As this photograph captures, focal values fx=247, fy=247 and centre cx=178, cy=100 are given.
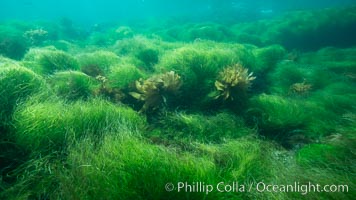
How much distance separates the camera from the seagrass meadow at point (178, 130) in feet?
7.88

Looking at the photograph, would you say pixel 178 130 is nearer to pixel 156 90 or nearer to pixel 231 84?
pixel 156 90

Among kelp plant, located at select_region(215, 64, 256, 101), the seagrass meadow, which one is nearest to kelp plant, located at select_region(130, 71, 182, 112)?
the seagrass meadow

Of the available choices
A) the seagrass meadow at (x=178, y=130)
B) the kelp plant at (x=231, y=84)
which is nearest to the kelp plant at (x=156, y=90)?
the seagrass meadow at (x=178, y=130)

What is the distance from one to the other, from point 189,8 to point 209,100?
54.3 metres

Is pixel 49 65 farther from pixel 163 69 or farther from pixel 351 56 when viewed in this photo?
pixel 351 56

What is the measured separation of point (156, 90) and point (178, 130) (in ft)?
3.63

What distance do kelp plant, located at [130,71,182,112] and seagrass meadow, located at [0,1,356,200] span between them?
2 cm

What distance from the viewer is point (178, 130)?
4.45 metres

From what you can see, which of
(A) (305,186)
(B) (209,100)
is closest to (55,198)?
(A) (305,186)

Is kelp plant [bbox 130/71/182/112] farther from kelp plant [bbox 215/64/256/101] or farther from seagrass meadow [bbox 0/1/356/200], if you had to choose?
kelp plant [bbox 215/64/256/101]

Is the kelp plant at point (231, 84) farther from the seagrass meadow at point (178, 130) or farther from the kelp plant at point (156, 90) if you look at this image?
the kelp plant at point (156, 90)

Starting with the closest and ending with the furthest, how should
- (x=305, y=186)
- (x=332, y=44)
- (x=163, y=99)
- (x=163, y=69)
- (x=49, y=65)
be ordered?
(x=305, y=186) → (x=163, y=99) → (x=163, y=69) → (x=49, y=65) → (x=332, y=44)

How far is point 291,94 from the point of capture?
634 centimetres

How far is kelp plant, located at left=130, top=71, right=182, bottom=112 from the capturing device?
5.07 meters
